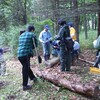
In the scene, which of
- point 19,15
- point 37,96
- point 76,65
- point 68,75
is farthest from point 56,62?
point 19,15

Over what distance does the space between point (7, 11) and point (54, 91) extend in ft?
47.4

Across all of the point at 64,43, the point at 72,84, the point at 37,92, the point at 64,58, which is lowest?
the point at 37,92

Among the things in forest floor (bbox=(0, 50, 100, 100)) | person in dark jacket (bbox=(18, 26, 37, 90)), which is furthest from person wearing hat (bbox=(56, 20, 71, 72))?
person in dark jacket (bbox=(18, 26, 37, 90))

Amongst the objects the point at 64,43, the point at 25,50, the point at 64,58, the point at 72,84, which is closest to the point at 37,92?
the point at 72,84

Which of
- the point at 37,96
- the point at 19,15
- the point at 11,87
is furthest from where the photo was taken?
the point at 19,15

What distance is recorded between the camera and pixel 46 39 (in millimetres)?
10320

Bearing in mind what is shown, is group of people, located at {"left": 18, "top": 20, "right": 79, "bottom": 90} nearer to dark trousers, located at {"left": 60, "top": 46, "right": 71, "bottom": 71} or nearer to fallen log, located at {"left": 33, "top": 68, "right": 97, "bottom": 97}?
dark trousers, located at {"left": 60, "top": 46, "right": 71, "bottom": 71}

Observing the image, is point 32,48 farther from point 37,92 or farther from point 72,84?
point 72,84

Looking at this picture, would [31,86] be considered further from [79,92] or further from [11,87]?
[79,92]

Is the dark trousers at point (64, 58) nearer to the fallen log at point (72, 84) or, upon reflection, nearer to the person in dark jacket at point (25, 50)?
the fallen log at point (72, 84)

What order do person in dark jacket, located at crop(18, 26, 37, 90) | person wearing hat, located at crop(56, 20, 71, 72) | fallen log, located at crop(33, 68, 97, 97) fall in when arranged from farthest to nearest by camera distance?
person wearing hat, located at crop(56, 20, 71, 72), person in dark jacket, located at crop(18, 26, 37, 90), fallen log, located at crop(33, 68, 97, 97)

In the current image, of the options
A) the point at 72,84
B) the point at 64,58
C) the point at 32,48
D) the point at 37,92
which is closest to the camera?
the point at 72,84

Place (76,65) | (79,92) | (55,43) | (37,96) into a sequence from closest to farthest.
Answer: (79,92), (37,96), (55,43), (76,65)

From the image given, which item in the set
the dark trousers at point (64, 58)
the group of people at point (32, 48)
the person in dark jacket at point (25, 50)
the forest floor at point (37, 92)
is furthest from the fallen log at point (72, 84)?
the person in dark jacket at point (25, 50)
